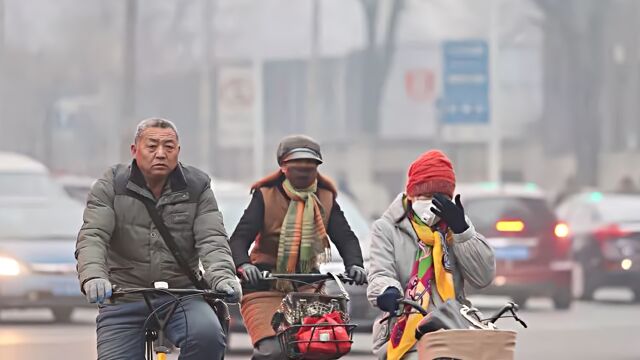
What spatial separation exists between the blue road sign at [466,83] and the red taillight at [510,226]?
19.5 metres

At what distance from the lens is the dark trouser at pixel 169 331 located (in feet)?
23.4

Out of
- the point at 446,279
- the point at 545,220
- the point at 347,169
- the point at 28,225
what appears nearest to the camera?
the point at 446,279

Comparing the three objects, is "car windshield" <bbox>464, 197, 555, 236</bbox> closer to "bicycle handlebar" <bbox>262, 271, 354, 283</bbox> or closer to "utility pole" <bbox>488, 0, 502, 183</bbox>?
"bicycle handlebar" <bbox>262, 271, 354, 283</bbox>

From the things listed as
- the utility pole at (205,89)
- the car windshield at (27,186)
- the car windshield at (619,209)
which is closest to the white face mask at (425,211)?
the car windshield at (27,186)

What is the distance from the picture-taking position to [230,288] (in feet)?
23.7

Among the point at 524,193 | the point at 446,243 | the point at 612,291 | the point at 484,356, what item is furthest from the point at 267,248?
A: the point at 612,291

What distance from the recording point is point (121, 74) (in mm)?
44375

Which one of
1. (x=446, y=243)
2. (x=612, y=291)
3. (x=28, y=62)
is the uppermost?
(x=28, y=62)

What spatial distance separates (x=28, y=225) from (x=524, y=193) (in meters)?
5.84

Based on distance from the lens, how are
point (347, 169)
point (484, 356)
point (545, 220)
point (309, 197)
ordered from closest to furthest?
point (484, 356) < point (309, 197) < point (545, 220) < point (347, 169)

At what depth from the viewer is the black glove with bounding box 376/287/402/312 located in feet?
23.7

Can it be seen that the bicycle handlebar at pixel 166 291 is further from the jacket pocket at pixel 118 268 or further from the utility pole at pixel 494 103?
the utility pole at pixel 494 103

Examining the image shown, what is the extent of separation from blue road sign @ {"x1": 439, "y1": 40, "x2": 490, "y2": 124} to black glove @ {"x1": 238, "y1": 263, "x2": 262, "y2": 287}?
32509 mm

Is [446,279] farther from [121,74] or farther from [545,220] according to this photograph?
[121,74]
